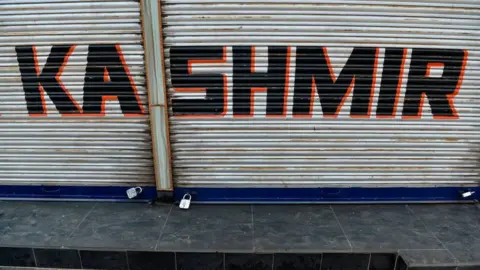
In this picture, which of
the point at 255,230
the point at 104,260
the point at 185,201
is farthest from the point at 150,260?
the point at 255,230

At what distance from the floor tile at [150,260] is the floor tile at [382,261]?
2184mm

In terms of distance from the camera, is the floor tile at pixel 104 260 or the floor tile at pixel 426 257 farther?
the floor tile at pixel 104 260

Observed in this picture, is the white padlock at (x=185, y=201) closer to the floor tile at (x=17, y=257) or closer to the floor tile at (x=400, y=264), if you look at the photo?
the floor tile at (x=17, y=257)

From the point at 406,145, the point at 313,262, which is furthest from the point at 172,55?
the point at 406,145

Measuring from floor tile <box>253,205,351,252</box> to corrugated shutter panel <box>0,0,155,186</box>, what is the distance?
5.69ft

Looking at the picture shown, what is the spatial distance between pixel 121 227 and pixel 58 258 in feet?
2.31

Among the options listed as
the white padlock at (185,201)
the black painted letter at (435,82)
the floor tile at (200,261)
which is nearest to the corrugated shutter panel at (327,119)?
the black painted letter at (435,82)

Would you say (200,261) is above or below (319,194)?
below

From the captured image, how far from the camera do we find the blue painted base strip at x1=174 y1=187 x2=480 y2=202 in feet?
14.0

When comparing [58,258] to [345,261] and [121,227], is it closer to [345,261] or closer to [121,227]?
[121,227]

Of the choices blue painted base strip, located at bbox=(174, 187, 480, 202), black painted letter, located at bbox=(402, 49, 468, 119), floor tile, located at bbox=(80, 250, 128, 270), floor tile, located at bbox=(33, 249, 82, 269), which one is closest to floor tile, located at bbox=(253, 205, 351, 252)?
blue painted base strip, located at bbox=(174, 187, 480, 202)

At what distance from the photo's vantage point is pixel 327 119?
4.05 m

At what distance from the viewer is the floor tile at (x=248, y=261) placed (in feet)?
10.6

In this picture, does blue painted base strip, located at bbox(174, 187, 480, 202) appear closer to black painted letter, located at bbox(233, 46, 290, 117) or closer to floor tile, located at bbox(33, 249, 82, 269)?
black painted letter, located at bbox(233, 46, 290, 117)
